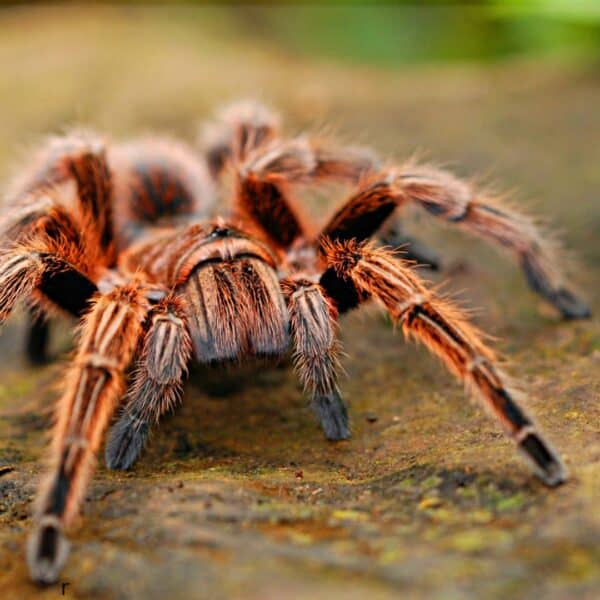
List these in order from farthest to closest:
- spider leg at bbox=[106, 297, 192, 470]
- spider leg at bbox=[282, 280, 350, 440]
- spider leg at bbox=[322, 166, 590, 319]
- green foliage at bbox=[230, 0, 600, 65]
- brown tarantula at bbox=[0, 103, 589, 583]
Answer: green foliage at bbox=[230, 0, 600, 65] < spider leg at bbox=[322, 166, 590, 319] < spider leg at bbox=[282, 280, 350, 440] < spider leg at bbox=[106, 297, 192, 470] < brown tarantula at bbox=[0, 103, 589, 583]

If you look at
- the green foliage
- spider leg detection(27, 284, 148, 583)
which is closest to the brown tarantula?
spider leg detection(27, 284, 148, 583)

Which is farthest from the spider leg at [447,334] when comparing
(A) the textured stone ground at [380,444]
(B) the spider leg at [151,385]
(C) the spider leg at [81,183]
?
(C) the spider leg at [81,183]

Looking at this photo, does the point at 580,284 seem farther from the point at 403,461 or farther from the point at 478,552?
the point at 478,552

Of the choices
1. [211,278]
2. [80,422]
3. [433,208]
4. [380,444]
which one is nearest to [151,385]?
[80,422]

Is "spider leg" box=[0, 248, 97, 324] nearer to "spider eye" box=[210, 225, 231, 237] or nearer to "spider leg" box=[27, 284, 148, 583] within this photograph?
"spider leg" box=[27, 284, 148, 583]

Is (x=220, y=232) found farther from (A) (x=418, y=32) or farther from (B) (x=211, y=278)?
(A) (x=418, y=32)

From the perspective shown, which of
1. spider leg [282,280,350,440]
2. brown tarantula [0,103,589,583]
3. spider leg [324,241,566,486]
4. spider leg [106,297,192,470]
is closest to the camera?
spider leg [324,241,566,486]

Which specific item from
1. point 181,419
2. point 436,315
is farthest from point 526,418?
point 181,419
